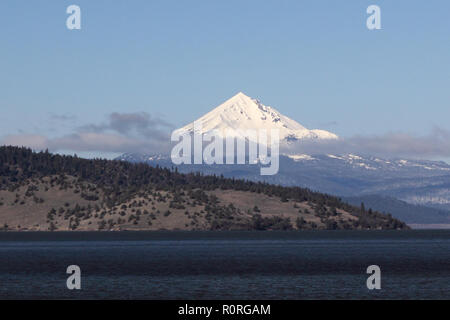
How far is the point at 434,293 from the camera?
372ft

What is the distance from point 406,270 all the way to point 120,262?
63.3m
